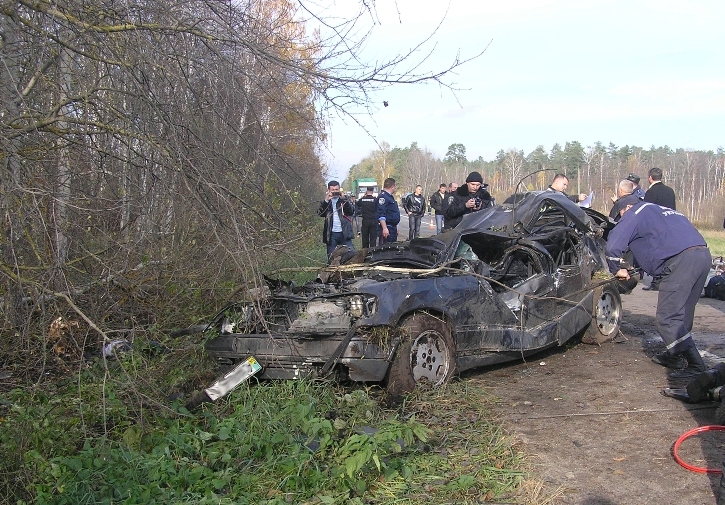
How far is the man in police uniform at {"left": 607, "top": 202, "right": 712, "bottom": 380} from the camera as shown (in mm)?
6094

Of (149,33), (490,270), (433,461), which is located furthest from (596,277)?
(149,33)

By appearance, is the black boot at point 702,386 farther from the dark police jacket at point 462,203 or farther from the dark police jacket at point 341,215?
the dark police jacket at point 341,215

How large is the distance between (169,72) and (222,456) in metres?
2.45

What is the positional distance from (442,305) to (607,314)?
114 inches

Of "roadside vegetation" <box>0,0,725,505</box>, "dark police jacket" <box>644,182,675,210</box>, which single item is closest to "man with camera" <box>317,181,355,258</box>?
"dark police jacket" <box>644,182,675,210</box>

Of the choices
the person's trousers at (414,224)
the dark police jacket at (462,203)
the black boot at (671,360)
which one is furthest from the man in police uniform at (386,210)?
A: the black boot at (671,360)

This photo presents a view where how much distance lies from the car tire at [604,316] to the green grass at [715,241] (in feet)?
52.8

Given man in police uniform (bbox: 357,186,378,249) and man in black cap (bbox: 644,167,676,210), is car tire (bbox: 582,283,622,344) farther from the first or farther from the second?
man in police uniform (bbox: 357,186,378,249)

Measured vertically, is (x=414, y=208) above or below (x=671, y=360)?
above

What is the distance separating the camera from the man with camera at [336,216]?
12.0 meters

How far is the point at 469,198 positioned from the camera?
1027 cm

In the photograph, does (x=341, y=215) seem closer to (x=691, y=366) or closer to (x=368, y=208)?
(x=368, y=208)

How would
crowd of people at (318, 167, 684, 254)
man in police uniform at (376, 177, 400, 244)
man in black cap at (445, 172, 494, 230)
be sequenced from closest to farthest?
crowd of people at (318, 167, 684, 254)
man in black cap at (445, 172, 494, 230)
man in police uniform at (376, 177, 400, 244)

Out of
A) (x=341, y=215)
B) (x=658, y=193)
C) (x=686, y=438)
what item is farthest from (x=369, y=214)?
(x=686, y=438)
